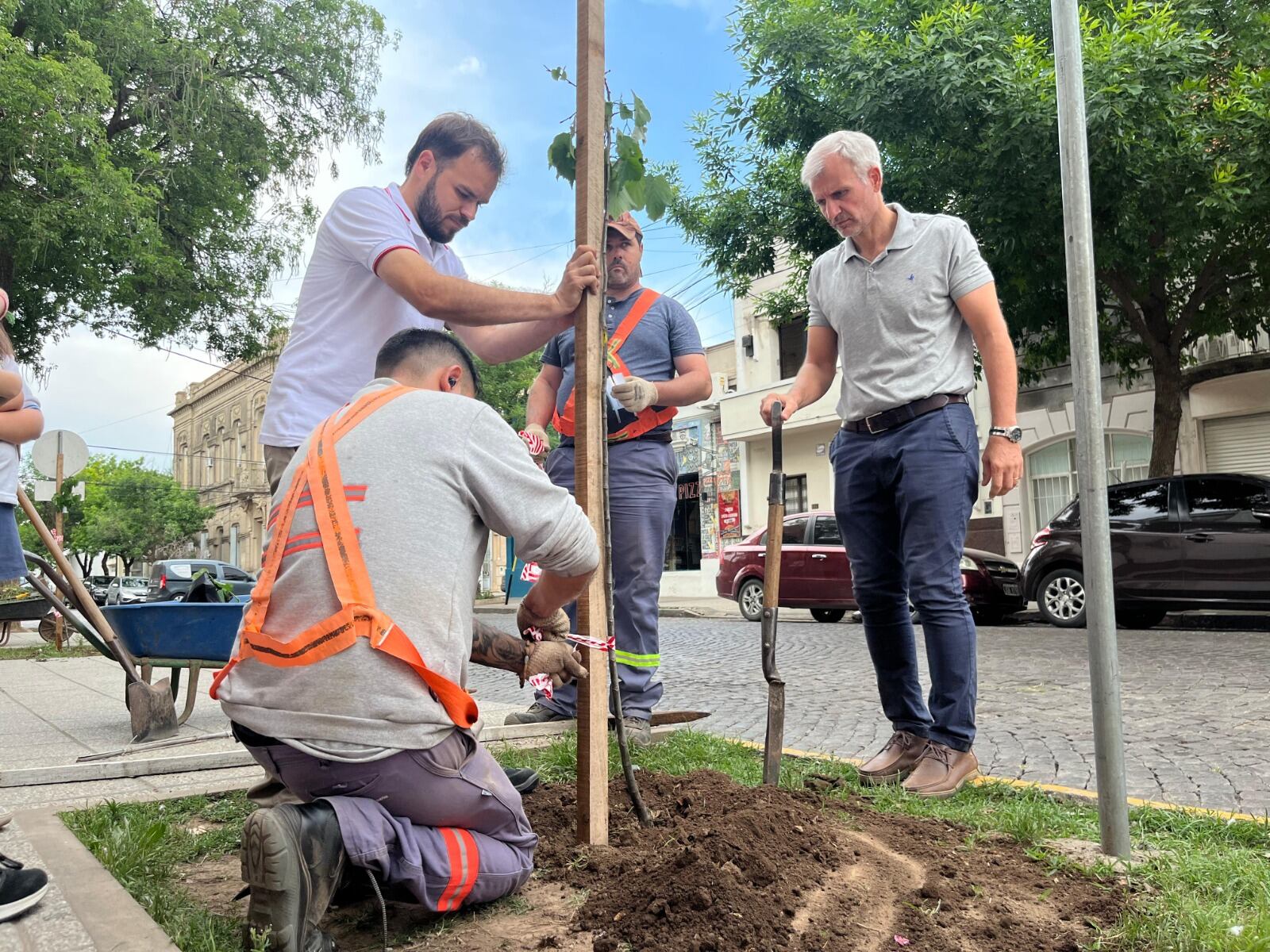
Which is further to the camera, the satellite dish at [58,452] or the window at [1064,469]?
the window at [1064,469]

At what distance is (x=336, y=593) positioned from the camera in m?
2.08

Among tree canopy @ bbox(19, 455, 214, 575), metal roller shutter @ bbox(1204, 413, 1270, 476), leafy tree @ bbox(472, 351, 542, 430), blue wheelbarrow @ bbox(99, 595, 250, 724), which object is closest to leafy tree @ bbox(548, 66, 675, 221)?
blue wheelbarrow @ bbox(99, 595, 250, 724)

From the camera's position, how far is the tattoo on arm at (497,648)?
2.55m

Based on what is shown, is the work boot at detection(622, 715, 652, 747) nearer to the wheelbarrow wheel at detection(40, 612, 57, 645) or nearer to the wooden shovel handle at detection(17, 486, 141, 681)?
the wooden shovel handle at detection(17, 486, 141, 681)

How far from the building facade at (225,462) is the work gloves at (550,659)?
2028 inches

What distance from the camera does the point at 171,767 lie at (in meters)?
3.91

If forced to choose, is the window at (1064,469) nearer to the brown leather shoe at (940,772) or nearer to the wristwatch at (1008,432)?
the wristwatch at (1008,432)

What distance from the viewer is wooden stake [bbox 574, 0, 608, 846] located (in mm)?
2598

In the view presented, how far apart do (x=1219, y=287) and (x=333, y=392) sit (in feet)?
47.7

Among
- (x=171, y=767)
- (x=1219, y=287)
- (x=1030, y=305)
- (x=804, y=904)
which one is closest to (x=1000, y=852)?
(x=804, y=904)

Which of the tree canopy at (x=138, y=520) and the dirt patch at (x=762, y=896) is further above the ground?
the tree canopy at (x=138, y=520)

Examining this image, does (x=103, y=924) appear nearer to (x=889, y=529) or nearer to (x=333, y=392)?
(x=333, y=392)

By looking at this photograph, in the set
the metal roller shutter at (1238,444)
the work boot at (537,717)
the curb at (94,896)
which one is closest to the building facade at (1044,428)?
the metal roller shutter at (1238,444)

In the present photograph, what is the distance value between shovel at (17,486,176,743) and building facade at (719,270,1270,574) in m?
10.1
